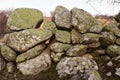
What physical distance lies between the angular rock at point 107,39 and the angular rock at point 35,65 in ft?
8.80

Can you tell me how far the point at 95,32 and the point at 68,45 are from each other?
1494 mm

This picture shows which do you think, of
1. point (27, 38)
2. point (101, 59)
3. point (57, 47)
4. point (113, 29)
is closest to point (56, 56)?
point (57, 47)

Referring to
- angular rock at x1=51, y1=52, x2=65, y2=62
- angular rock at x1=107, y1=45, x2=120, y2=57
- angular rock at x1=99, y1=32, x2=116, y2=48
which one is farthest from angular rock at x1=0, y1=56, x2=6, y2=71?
angular rock at x1=107, y1=45, x2=120, y2=57

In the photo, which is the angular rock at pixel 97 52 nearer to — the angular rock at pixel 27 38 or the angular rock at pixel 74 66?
the angular rock at pixel 74 66

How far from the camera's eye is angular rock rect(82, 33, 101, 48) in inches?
535

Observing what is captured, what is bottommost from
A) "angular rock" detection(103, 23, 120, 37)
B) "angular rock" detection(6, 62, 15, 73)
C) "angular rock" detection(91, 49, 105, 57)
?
"angular rock" detection(6, 62, 15, 73)

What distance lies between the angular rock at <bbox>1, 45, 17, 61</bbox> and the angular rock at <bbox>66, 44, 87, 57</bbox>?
2.55 meters

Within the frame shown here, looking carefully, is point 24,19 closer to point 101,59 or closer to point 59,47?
point 59,47

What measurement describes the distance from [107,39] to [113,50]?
2.13ft

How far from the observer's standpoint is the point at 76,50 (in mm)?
13242

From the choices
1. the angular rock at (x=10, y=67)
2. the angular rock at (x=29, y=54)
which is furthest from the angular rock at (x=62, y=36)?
the angular rock at (x=10, y=67)

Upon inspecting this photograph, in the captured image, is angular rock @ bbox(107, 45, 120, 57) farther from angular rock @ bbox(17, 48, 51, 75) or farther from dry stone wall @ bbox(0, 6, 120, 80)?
angular rock @ bbox(17, 48, 51, 75)

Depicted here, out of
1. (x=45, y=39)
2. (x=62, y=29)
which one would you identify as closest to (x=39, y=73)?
(x=45, y=39)

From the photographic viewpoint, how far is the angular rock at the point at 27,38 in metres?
13.5
